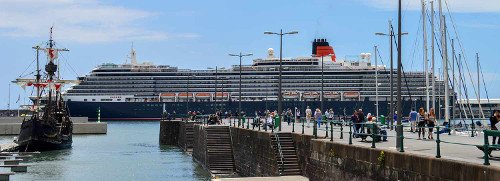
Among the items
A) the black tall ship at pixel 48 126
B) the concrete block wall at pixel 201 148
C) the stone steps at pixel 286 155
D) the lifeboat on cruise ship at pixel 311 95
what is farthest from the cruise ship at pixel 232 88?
the stone steps at pixel 286 155

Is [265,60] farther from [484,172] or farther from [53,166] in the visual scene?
[484,172]

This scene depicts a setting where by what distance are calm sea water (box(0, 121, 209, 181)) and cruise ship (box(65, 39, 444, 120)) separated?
64189mm

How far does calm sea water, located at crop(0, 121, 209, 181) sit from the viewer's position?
39375 mm

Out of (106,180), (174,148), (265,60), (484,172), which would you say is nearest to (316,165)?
(484,172)

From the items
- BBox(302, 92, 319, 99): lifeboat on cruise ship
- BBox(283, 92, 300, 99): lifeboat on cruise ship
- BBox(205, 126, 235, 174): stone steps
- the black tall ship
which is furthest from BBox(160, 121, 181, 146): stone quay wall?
BBox(302, 92, 319, 99): lifeboat on cruise ship

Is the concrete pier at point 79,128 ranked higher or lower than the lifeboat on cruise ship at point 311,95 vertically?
lower

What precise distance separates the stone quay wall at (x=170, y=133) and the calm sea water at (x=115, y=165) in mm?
3238

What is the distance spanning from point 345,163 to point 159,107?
121m

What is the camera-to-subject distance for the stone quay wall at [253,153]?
29.4m

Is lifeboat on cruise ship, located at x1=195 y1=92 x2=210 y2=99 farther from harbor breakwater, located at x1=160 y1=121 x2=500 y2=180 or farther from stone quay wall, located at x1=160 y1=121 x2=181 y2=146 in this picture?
harbor breakwater, located at x1=160 y1=121 x2=500 y2=180

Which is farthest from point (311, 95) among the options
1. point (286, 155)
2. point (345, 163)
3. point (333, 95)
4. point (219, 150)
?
point (345, 163)

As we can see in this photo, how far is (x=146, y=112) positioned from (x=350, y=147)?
12257cm

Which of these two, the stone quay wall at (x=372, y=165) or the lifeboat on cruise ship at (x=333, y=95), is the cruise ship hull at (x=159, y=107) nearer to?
the lifeboat on cruise ship at (x=333, y=95)

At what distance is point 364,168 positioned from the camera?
19641 mm
